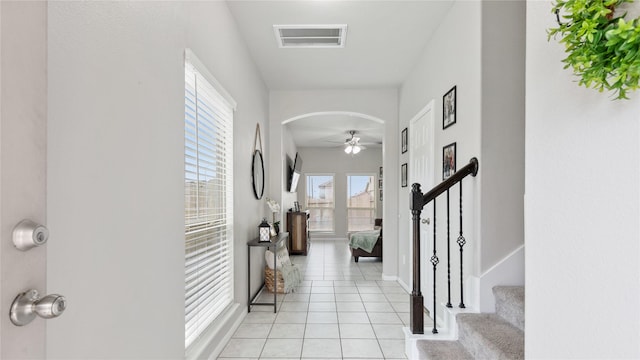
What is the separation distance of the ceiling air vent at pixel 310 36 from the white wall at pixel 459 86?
0.92m

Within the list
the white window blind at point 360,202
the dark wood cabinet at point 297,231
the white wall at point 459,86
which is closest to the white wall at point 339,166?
the white window blind at point 360,202

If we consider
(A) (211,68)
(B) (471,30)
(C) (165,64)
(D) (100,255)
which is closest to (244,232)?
(A) (211,68)

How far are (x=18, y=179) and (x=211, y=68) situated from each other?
194 cm

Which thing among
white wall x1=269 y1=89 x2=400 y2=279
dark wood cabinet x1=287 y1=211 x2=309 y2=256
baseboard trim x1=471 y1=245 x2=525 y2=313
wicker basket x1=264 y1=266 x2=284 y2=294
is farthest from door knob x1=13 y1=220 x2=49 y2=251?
dark wood cabinet x1=287 y1=211 x2=309 y2=256

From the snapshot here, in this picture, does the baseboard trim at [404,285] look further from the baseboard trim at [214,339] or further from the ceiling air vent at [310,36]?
the ceiling air vent at [310,36]

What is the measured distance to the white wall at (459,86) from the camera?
2.33 meters

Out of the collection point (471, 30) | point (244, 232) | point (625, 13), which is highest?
point (471, 30)

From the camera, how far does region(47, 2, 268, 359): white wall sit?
3.27ft

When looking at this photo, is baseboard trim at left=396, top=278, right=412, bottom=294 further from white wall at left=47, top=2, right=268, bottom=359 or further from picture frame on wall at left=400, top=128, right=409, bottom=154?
white wall at left=47, top=2, right=268, bottom=359

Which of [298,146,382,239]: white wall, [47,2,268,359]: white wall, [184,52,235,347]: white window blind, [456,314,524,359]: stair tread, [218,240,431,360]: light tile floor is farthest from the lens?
[298,146,382,239]: white wall

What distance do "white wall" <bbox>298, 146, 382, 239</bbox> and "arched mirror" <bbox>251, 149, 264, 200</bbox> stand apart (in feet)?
19.0

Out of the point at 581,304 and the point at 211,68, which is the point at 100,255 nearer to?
the point at 581,304

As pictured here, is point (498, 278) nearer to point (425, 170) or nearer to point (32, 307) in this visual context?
point (425, 170)

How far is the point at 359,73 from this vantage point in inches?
172
